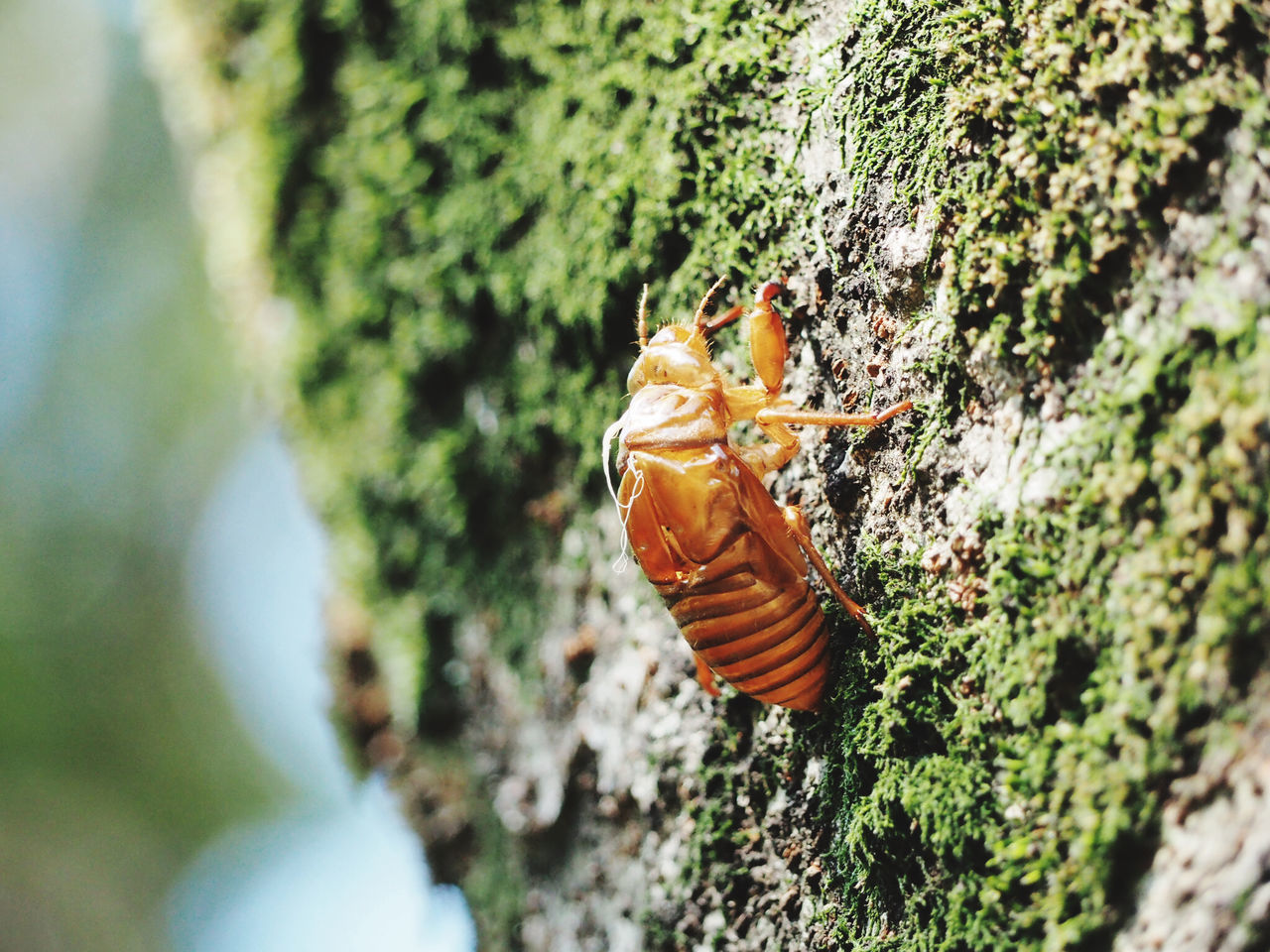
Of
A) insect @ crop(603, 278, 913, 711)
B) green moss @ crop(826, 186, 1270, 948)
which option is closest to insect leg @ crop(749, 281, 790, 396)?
insect @ crop(603, 278, 913, 711)

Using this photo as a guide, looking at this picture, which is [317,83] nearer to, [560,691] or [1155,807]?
[560,691]

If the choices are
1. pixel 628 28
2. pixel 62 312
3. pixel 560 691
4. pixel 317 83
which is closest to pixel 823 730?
pixel 560 691

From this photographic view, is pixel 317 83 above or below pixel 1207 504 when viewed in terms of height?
above

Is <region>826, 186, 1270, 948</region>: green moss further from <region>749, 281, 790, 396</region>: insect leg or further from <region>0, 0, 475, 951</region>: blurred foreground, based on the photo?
<region>0, 0, 475, 951</region>: blurred foreground

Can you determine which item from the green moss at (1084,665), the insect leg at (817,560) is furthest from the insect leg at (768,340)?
the green moss at (1084,665)

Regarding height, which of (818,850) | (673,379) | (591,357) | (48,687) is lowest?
(818,850)

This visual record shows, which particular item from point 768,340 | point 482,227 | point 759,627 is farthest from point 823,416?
point 482,227

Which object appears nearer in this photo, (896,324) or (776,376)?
(896,324)

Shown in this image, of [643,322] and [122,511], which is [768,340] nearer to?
[643,322]
